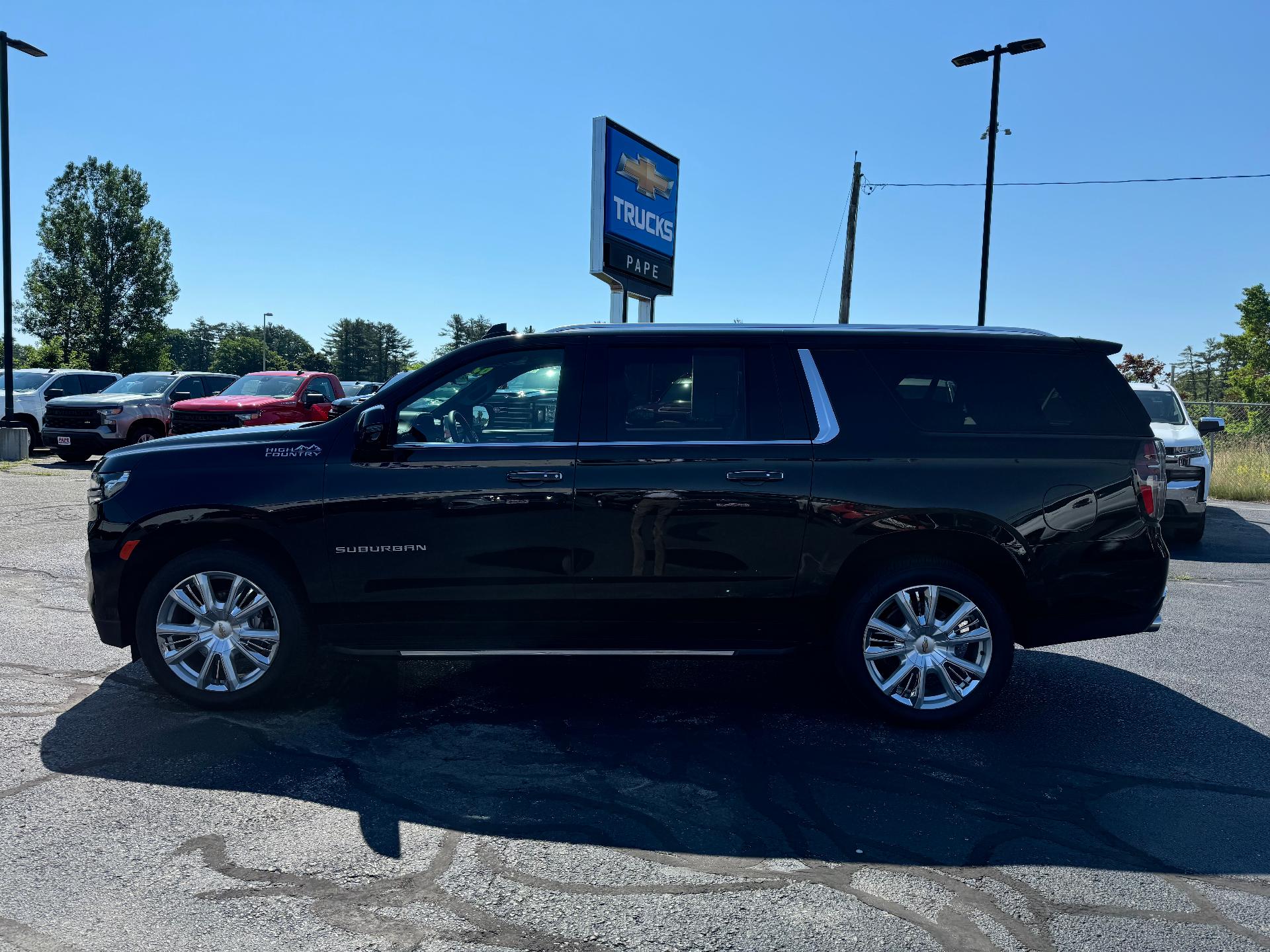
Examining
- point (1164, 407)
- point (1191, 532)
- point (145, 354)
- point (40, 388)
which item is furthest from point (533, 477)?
point (145, 354)

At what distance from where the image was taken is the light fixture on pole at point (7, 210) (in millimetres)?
20266

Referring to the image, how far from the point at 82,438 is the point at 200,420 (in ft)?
11.7

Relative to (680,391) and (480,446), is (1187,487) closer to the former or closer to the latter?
(680,391)

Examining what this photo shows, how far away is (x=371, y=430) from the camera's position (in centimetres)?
474

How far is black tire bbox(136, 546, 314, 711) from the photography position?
4789mm

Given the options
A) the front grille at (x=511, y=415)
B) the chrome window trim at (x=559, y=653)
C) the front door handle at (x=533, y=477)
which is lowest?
the chrome window trim at (x=559, y=653)

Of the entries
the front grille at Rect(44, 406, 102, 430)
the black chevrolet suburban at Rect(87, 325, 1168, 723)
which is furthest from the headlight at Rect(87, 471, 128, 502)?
the front grille at Rect(44, 406, 102, 430)

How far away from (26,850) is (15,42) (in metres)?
22.7

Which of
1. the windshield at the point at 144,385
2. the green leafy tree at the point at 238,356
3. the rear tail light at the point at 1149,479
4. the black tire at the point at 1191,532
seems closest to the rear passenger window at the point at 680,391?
the rear tail light at the point at 1149,479

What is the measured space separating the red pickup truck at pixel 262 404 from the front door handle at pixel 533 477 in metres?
12.4

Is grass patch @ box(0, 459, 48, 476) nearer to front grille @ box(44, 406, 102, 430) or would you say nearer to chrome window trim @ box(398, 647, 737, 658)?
front grille @ box(44, 406, 102, 430)

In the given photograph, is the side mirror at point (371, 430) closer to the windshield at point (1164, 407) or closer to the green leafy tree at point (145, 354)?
the windshield at point (1164, 407)

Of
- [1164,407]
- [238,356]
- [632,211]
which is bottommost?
[1164,407]

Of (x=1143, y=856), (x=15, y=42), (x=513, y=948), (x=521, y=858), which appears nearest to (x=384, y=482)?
(x=521, y=858)
